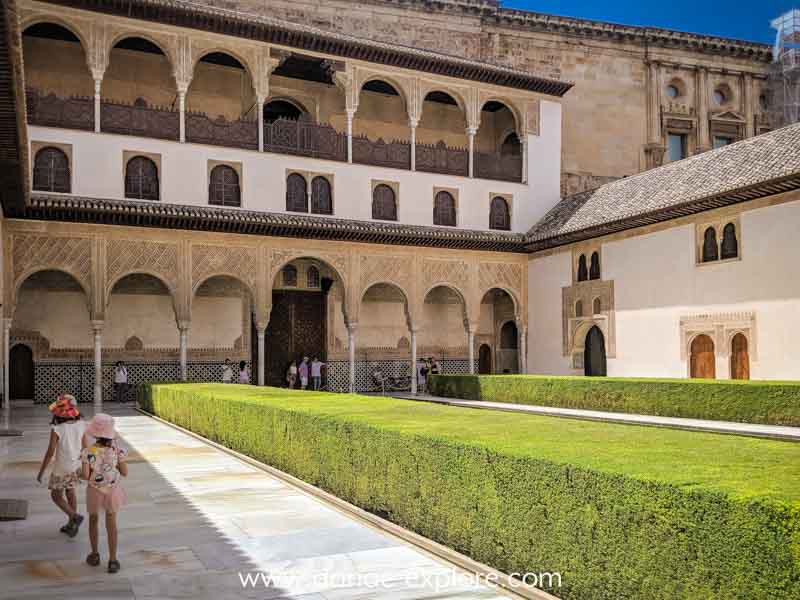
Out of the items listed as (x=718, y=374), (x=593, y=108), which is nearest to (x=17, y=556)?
(x=718, y=374)

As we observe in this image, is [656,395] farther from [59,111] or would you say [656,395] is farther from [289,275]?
[59,111]

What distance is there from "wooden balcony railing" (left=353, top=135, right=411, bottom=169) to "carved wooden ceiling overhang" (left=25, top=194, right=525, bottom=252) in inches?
73.1

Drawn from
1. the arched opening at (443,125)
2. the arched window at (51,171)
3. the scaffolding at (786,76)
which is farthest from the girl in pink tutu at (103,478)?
the scaffolding at (786,76)

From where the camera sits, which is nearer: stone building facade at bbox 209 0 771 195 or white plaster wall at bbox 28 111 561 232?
white plaster wall at bbox 28 111 561 232

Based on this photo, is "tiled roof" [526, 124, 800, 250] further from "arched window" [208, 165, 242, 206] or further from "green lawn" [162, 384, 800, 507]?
"green lawn" [162, 384, 800, 507]

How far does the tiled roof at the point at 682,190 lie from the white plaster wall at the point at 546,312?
66cm

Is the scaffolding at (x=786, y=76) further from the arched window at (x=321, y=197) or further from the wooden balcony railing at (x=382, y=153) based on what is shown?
the arched window at (x=321, y=197)

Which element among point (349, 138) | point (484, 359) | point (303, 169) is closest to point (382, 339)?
point (484, 359)

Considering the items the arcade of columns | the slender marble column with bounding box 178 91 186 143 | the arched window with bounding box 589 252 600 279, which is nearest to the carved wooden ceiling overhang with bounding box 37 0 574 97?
the slender marble column with bounding box 178 91 186 143

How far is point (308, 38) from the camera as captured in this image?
2253 cm

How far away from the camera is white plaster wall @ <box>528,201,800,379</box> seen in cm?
1683

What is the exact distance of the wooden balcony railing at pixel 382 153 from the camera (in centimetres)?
2378

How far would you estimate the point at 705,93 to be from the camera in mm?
32875

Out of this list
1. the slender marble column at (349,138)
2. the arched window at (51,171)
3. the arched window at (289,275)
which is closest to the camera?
the arched window at (51,171)
